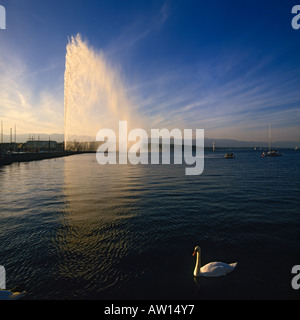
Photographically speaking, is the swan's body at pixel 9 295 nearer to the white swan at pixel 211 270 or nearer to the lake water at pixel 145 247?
the lake water at pixel 145 247

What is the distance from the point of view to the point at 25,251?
345 inches

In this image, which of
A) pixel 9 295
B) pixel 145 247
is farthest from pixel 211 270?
pixel 9 295

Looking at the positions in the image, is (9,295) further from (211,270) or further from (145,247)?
(211,270)

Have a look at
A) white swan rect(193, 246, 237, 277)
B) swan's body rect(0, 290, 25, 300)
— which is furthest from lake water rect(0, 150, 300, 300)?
swan's body rect(0, 290, 25, 300)

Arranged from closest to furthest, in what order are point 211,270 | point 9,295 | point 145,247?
1. point 9,295
2. point 211,270
3. point 145,247

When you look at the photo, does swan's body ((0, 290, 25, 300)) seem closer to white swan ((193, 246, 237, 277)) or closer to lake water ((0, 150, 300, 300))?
lake water ((0, 150, 300, 300))

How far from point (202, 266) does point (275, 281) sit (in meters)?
2.75

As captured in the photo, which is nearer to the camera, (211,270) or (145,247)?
(211,270)

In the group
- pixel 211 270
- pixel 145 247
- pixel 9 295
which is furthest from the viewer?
pixel 145 247

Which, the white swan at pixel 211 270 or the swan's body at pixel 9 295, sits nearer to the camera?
the swan's body at pixel 9 295

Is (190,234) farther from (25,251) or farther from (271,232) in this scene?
(25,251)

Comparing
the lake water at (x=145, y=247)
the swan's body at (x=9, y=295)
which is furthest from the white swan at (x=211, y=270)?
the swan's body at (x=9, y=295)
